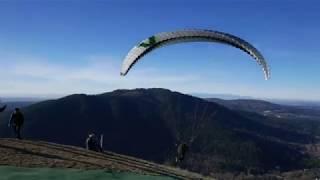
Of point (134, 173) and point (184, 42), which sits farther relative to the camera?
point (184, 42)

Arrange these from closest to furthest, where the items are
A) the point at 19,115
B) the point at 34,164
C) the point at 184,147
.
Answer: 1. the point at 34,164
2. the point at 184,147
3. the point at 19,115

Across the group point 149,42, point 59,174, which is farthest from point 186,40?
point 59,174

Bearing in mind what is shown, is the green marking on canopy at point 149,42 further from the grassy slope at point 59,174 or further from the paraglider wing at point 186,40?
the grassy slope at point 59,174

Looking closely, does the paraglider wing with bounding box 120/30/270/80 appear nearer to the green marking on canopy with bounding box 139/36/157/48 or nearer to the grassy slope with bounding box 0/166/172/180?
the green marking on canopy with bounding box 139/36/157/48

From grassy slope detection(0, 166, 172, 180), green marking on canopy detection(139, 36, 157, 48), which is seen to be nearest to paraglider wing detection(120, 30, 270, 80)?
green marking on canopy detection(139, 36, 157, 48)

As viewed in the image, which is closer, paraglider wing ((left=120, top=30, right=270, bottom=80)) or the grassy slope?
the grassy slope

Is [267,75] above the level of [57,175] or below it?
above

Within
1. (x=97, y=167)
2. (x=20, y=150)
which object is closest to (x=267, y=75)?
(x=97, y=167)

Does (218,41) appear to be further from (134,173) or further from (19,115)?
(19,115)
